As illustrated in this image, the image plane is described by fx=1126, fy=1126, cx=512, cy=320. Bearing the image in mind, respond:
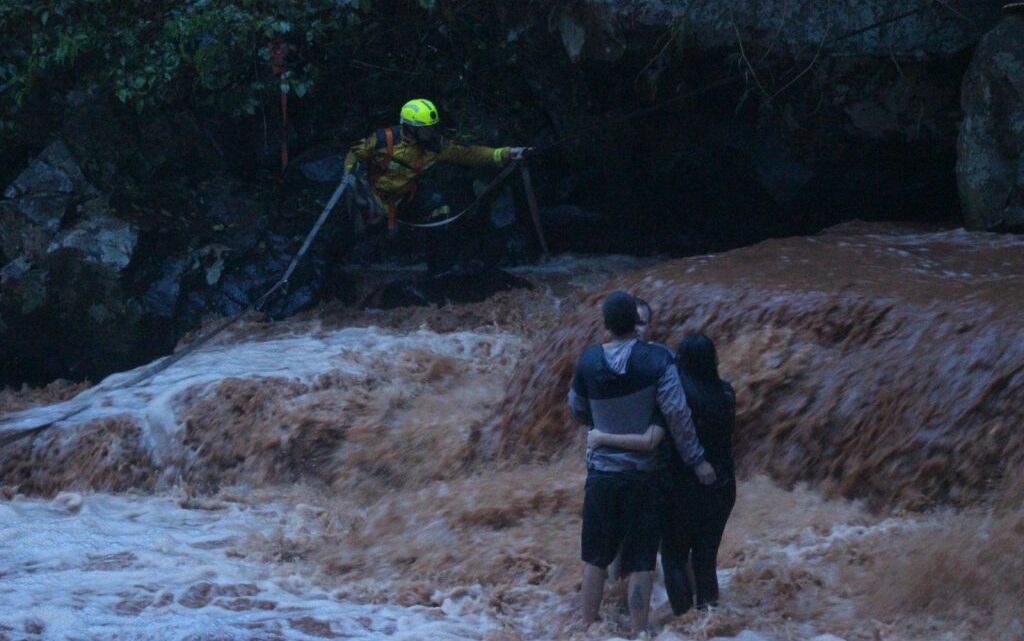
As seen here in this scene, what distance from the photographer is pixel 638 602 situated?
4375 millimetres

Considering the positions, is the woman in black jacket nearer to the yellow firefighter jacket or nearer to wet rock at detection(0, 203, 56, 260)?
the yellow firefighter jacket

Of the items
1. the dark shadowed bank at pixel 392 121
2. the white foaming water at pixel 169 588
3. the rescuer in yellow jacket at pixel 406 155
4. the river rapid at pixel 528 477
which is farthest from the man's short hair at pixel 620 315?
the dark shadowed bank at pixel 392 121

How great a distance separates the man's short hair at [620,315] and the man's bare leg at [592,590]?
95 centimetres

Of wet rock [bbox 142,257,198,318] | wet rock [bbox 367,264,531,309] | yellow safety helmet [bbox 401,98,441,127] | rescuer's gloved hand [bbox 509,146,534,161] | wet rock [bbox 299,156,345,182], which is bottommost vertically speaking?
wet rock [bbox 367,264,531,309]

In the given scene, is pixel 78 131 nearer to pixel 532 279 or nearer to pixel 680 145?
pixel 532 279

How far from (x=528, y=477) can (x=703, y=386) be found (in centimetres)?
245

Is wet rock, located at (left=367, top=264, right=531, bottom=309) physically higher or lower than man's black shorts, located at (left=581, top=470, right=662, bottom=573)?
higher

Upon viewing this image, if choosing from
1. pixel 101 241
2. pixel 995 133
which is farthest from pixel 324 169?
pixel 995 133

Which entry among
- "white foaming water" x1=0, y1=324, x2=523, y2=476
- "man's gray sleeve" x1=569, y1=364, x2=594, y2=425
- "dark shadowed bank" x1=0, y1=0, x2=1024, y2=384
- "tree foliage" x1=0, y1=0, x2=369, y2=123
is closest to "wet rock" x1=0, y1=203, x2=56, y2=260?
"dark shadowed bank" x1=0, y1=0, x2=1024, y2=384

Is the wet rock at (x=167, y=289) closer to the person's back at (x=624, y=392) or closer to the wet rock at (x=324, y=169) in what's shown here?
the wet rock at (x=324, y=169)

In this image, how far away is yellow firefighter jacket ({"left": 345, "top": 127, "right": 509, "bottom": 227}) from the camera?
9.22 meters

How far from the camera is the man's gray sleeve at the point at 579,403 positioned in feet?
14.2

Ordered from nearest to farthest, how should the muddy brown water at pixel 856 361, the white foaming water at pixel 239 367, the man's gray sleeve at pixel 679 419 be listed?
the man's gray sleeve at pixel 679 419
the muddy brown water at pixel 856 361
the white foaming water at pixel 239 367

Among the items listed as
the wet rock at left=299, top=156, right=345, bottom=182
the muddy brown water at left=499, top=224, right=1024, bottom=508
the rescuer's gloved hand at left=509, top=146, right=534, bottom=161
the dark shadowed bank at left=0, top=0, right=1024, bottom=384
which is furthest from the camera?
the wet rock at left=299, top=156, right=345, bottom=182
